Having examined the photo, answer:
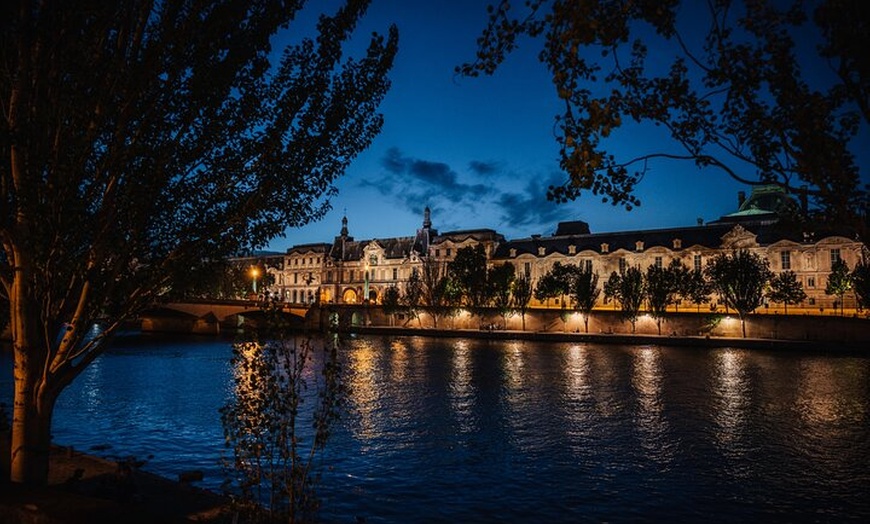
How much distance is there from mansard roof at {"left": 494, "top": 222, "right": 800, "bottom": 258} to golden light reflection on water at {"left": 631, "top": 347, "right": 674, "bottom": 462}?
154 ft

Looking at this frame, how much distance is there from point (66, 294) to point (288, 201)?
14.7 feet

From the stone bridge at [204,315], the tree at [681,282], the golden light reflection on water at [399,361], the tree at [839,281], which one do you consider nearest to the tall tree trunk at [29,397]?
the golden light reflection on water at [399,361]

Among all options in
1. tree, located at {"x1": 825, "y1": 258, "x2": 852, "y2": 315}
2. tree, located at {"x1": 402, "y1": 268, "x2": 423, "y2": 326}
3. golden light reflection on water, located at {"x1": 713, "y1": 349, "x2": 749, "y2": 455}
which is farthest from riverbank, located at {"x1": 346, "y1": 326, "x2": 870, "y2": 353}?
tree, located at {"x1": 825, "y1": 258, "x2": 852, "y2": 315}

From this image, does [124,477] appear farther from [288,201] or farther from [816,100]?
[816,100]

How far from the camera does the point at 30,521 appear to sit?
7086mm

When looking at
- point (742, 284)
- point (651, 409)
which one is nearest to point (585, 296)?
point (742, 284)

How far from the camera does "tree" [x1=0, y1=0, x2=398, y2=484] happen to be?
9805 millimetres

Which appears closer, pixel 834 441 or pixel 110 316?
pixel 110 316

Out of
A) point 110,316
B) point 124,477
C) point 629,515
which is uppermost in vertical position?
point 110,316

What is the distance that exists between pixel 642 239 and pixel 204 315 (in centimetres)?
7025

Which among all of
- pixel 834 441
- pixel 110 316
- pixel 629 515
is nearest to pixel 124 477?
pixel 110 316

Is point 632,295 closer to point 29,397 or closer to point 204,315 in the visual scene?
point 204,315

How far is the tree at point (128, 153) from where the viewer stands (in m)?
9.80

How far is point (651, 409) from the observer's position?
31203 millimetres
